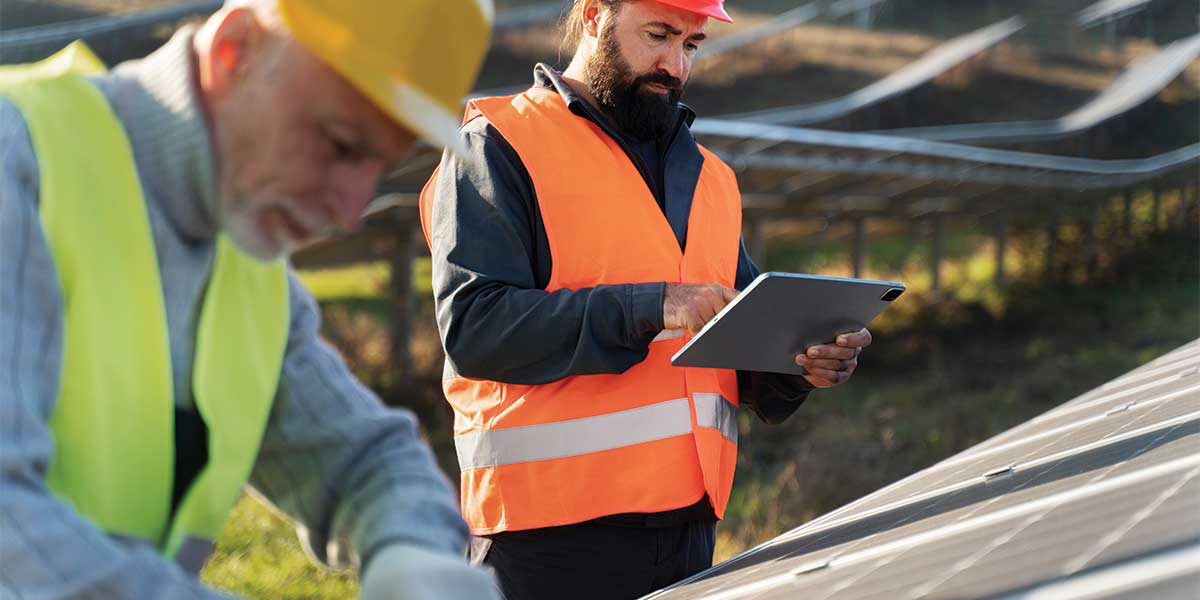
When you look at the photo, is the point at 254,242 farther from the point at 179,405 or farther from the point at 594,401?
the point at 594,401

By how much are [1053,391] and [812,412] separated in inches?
91.1

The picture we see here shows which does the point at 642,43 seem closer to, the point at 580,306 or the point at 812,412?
the point at 580,306

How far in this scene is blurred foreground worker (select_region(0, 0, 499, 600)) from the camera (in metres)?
1.30

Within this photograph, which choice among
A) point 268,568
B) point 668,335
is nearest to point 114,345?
point 668,335

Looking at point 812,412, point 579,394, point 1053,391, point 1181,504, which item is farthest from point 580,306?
point 1053,391

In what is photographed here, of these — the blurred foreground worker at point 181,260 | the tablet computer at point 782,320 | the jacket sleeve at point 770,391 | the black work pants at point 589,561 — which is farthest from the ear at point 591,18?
the blurred foreground worker at point 181,260

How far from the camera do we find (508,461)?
2996 mm

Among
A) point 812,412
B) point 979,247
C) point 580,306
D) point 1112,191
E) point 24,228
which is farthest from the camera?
point 979,247

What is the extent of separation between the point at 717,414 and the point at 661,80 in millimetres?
806

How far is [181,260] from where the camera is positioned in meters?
1.51

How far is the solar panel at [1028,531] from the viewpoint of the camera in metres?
1.92

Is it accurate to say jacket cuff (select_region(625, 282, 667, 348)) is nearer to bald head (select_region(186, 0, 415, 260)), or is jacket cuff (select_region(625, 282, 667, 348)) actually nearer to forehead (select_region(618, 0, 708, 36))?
forehead (select_region(618, 0, 708, 36))

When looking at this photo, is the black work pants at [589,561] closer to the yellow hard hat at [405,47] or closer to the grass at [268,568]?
the yellow hard hat at [405,47]

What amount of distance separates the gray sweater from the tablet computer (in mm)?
1146
